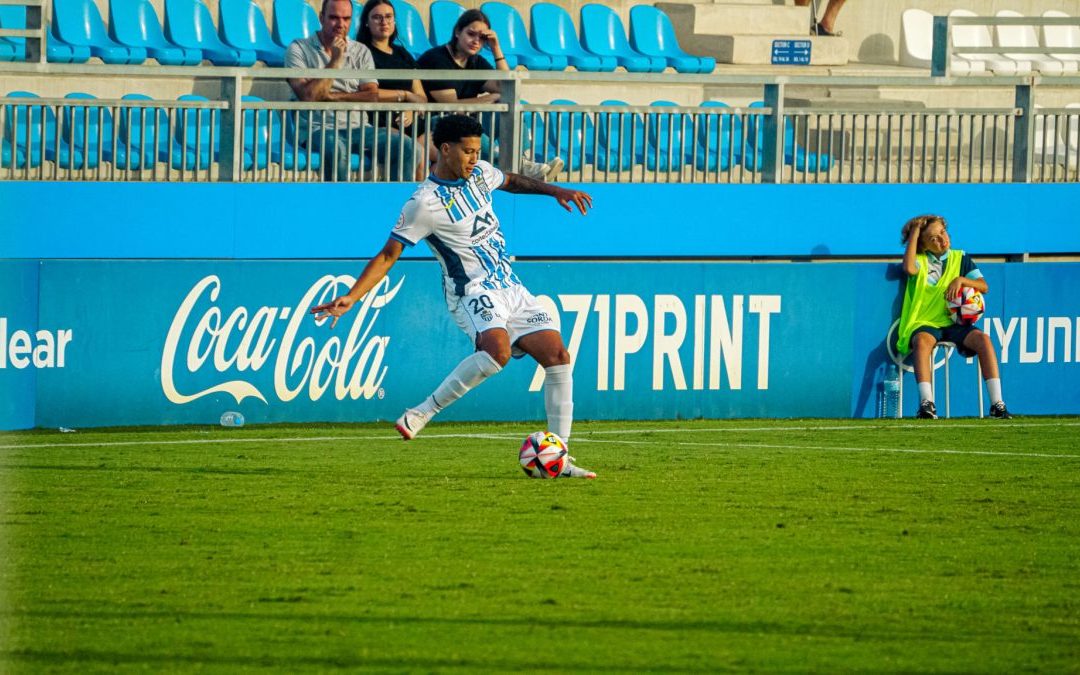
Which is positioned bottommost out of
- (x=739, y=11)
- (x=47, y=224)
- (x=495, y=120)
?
(x=47, y=224)

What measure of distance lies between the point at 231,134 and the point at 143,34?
403 centimetres

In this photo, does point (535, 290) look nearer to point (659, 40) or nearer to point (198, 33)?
point (198, 33)

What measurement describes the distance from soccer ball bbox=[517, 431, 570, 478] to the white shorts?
1.86 ft

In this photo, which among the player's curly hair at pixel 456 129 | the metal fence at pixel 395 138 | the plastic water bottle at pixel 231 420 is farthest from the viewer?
the metal fence at pixel 395 138

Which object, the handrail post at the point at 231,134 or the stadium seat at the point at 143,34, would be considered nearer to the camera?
the handrail post at the point at 231,134

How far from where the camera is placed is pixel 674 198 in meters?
16.1

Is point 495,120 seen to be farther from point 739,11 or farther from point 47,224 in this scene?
point 739,11

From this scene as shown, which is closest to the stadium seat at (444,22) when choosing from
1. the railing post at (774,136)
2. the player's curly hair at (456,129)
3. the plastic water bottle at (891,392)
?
the railing post at (774,136)

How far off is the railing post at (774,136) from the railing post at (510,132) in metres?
2.37

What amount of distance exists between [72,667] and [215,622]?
0.73 metres

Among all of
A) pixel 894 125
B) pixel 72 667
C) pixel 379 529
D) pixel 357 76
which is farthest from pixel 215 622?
pixel 894 125

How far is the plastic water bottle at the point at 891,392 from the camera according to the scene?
15.4m

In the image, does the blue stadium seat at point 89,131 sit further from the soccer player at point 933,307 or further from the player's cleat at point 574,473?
the soccer player at point 933,307

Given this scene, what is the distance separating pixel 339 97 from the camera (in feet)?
50.1
